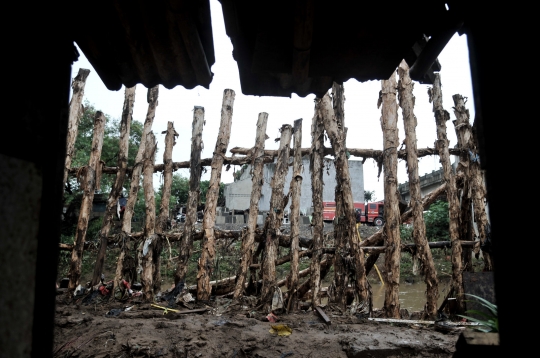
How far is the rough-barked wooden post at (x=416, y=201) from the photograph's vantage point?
191 inches

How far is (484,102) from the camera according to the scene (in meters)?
1.07

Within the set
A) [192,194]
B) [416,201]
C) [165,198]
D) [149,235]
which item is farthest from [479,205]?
[149,235]

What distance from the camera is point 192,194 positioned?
583 cm

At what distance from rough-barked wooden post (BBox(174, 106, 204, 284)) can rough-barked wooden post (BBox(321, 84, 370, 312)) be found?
2.29 metres

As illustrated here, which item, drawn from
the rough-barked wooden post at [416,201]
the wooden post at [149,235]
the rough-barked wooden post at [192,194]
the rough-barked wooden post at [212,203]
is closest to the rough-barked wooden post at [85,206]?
the wooden post at [149,235]

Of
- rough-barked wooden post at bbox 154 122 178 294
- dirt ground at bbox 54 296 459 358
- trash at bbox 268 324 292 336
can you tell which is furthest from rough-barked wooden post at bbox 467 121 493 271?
rough-barked wooden post at bbox 154 122 178 294

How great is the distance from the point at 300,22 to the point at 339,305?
4.36m

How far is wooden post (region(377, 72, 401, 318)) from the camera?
4.75 m

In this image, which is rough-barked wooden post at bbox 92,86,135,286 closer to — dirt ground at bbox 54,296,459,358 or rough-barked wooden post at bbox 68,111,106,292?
rough-barked wooden post at bbox 68,111,106,292

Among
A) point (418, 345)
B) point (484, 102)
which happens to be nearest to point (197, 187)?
point (418, 345)

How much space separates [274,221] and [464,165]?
10.9ft

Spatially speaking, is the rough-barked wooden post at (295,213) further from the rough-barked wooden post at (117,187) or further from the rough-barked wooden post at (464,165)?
the rough-barked wooden post at (117,187)

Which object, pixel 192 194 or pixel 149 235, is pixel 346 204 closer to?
pixel 192 194

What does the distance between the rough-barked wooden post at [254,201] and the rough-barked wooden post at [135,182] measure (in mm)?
1995
